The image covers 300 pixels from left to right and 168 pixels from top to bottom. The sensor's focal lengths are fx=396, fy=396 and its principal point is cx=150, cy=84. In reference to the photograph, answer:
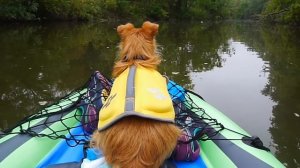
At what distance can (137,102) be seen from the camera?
5.93 feet

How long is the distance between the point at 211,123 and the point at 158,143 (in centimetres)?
137

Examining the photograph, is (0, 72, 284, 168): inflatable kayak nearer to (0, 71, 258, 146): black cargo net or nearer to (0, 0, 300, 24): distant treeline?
(0, 71, 258, 146): black cargo net

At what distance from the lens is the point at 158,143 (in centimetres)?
175

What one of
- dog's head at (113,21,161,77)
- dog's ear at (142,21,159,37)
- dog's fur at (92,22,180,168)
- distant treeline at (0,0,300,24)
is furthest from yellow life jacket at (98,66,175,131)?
distant treeline at (0,0,300,24)

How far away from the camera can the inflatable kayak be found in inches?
93.7

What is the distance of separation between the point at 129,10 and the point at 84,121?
101 feet

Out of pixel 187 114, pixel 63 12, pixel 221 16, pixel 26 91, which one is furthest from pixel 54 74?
pixel 221 16

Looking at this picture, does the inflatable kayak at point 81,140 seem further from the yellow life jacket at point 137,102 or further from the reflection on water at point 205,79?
the reflection on water at point 205,79

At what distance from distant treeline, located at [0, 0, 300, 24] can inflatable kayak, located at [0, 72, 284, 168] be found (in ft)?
54.4

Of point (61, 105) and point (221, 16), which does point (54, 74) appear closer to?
point (61, 105)

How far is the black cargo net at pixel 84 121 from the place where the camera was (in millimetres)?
2686

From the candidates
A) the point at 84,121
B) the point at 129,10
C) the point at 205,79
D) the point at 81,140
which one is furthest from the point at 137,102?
the point at 129,10

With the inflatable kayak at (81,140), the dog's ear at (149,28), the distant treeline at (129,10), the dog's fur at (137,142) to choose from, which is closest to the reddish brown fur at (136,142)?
the dog's fur at (137,142)

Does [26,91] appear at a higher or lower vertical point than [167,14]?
lower
